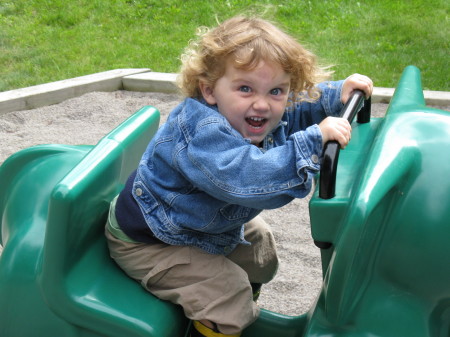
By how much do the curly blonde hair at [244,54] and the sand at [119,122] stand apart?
1043 millimetres

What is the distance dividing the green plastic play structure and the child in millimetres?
68

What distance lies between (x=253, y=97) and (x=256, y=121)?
6 cm

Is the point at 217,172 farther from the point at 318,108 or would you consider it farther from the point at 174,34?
the point at 174,34

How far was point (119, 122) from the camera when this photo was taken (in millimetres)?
4066

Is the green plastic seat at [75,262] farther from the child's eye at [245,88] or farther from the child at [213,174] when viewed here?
the child's eye at [245,88]

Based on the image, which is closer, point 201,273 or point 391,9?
point 201,273

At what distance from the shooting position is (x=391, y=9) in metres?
5.95

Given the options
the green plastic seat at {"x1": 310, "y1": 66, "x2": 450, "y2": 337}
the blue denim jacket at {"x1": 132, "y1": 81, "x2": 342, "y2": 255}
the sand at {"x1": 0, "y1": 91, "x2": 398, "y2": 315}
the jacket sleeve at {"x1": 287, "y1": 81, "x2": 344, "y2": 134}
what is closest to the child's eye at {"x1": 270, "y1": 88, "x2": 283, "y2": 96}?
the blue denim jacket at {"x1": 132, "y1": 81, "x2": 342, "y2": 255}

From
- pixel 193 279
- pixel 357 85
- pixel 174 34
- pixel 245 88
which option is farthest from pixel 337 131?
pixel 174 34

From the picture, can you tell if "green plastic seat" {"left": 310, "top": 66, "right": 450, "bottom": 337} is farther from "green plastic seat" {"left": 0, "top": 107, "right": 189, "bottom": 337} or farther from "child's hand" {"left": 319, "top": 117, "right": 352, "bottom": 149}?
"green plastic seat" {"left": 0, "top": 107, "right": 189, "bottom": 337}

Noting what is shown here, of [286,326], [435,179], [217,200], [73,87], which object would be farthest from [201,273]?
[73,87]

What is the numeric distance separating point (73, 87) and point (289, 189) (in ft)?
10.8

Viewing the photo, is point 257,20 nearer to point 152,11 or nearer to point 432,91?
point 432,91

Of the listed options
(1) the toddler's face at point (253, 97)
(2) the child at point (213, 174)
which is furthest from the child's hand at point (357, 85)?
(1) the toddler's face at point (253, 97)
